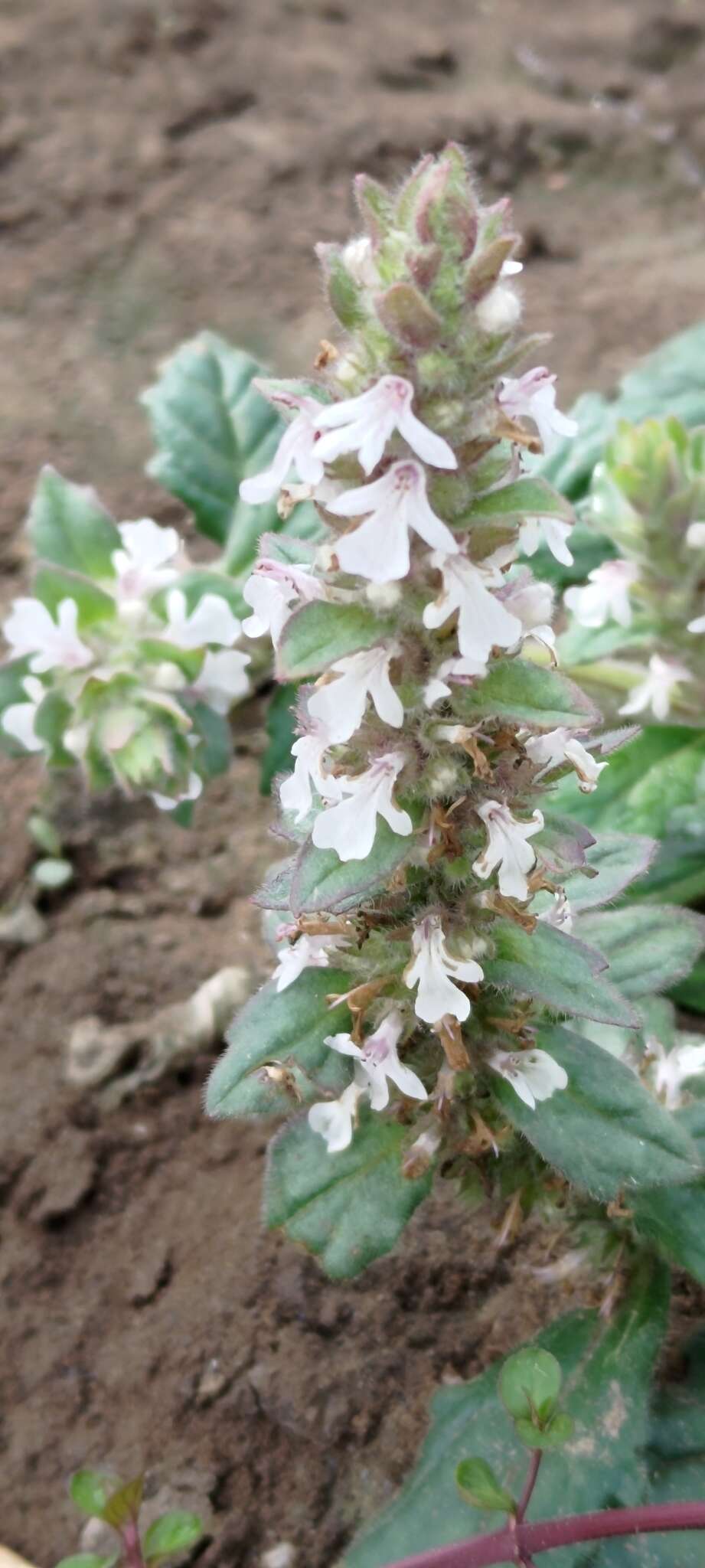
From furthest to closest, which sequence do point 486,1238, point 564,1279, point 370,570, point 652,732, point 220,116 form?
1. point 220,116
2. point 652,732
3. point 486,1238
4. point 564,1279
5. point 370,570

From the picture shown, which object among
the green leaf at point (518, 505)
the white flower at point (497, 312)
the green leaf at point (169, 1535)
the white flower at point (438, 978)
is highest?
the white flower at point (497, 312)

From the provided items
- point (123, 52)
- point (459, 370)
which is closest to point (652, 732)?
point (459, 370)

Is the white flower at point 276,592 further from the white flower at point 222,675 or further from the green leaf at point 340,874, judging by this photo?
the white flower at point 222,675

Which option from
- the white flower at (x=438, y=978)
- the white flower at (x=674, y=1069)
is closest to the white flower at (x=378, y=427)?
the white flower at (x=438, y=978)

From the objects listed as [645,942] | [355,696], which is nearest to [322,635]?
[355,696]

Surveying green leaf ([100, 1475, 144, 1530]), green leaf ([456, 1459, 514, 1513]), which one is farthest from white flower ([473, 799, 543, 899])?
green leaf ([100, 1475, 144, 1530])

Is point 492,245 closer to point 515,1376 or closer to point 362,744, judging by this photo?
point 362,744

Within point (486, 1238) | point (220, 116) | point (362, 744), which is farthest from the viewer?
point (220, 116)
